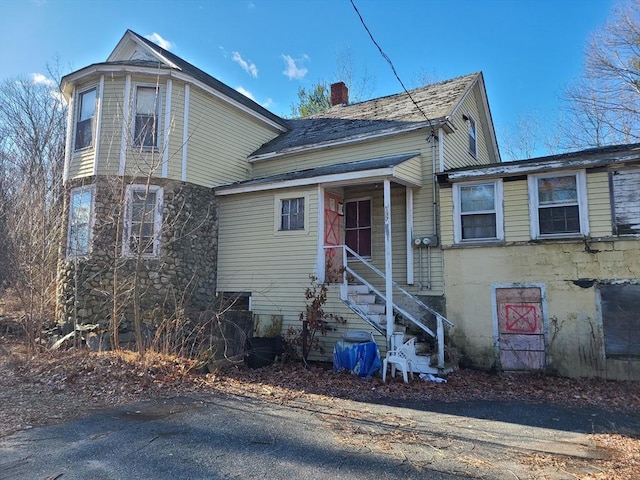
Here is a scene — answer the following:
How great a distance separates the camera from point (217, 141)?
12500mm

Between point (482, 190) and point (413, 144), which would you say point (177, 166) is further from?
point (482, 190)

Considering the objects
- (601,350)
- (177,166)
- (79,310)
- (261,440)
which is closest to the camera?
(261,440)

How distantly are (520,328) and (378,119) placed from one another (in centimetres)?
677

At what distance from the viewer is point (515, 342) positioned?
8.80 metres

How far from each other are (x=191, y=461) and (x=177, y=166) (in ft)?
28.2

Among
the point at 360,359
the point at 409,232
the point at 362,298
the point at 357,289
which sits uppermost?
the point at 409,232

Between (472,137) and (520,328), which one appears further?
(472,137)

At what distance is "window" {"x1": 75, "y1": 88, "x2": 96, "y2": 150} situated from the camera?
11.4m

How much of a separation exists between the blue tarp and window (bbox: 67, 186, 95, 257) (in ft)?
22.4

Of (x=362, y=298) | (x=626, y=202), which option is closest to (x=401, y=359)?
(x=362, y=298)

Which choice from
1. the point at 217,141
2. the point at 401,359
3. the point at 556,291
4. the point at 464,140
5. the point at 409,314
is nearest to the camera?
the point at 401,359

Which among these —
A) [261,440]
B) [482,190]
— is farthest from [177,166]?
[261,440]

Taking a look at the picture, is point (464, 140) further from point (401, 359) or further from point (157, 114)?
point (157, 114)

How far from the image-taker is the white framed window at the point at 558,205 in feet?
28.0
